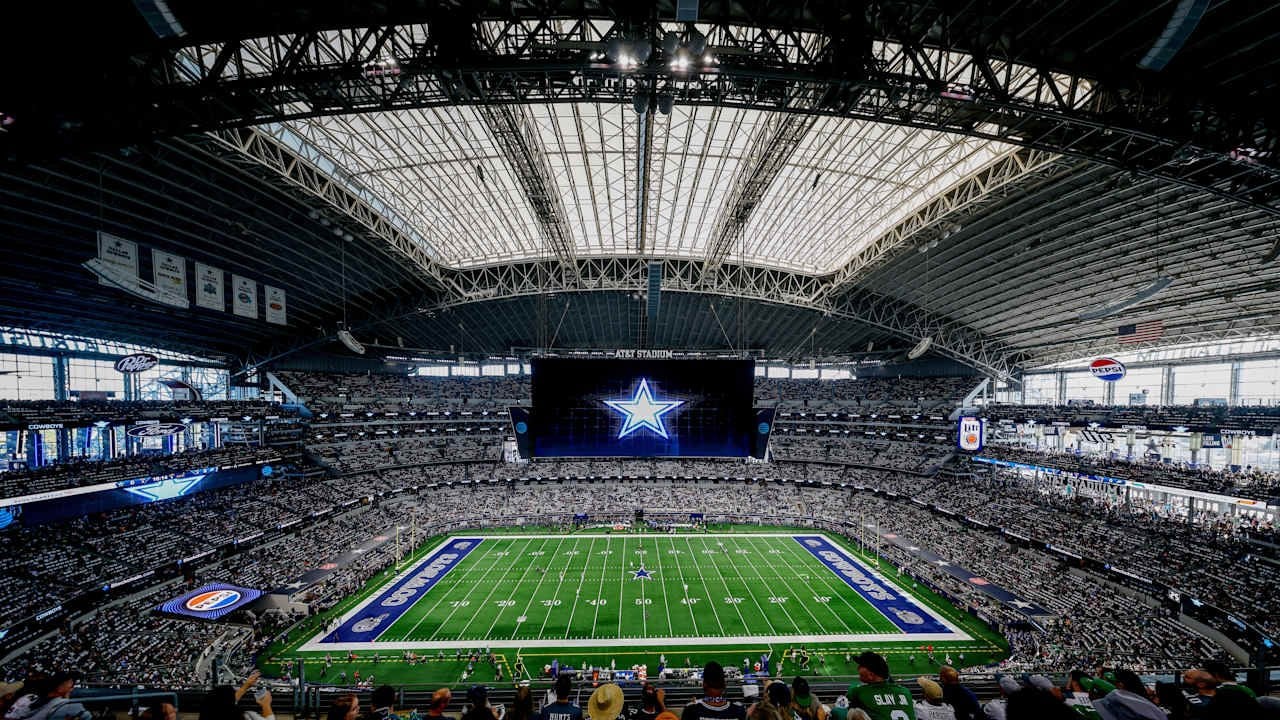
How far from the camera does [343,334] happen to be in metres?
25.9

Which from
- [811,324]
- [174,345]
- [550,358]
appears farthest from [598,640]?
[174,345]

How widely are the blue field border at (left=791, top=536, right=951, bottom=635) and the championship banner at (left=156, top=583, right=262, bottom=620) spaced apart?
92.3 ft

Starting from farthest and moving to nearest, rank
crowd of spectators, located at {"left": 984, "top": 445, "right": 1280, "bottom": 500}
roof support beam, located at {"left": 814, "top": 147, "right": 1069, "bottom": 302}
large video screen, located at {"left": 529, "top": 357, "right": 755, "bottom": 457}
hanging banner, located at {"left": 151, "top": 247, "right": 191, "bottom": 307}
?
crowd of spectators, located at {"left": 984, "top": 445, "right": 1280, "bottom": 500} → roof support beam, located at {"left": 814, "top": 147, "right": 1069, "bottom": 302} → large video screen, located at {"left": 529, "top": 357, "right": 755, "bottom": 457} → hanging banner, located at {"left": 151, "top": 247, "right": 191, "bottom": 307}

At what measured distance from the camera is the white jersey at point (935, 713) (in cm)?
452

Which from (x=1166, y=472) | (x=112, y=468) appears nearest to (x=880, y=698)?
(x=112, y=468)

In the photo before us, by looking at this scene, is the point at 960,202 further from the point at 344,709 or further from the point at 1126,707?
the point at 344,709

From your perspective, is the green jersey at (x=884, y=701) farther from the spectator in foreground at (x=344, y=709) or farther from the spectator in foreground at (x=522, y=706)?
the spectator in foreground at (x=344, y=709)

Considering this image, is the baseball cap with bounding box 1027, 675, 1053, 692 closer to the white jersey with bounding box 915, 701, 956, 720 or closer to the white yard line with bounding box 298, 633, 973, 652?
the white jersey with bounding box 915, 701, 956, 720

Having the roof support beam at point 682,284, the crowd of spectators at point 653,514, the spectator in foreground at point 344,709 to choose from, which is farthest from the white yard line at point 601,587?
the spectator in foreground at point 344,709

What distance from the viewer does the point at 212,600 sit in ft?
65.6

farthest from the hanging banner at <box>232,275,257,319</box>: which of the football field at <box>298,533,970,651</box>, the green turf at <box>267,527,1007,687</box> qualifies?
the football field at <box>298,533,970,651</box>

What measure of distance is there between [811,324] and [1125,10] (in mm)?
33755

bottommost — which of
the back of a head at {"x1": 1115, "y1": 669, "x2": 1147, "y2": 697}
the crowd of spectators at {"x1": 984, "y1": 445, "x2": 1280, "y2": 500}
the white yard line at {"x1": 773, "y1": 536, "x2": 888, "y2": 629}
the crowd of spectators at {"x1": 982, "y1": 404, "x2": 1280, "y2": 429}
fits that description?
the white yard line at {"x1": 773, "y1": 536, "x2": 888, "y2": 629}

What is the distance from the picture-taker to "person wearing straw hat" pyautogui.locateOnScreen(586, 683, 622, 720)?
398 centimetres
